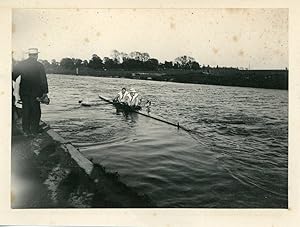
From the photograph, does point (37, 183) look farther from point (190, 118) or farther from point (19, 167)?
point (190, 118)

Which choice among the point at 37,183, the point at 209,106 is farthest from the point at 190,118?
the point at 37,183

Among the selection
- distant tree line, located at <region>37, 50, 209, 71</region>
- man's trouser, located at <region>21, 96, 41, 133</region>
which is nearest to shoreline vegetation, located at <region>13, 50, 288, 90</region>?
distant tree line, located at <region>37, 50, 209, 71</region>

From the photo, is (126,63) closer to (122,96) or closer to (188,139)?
(122,96)

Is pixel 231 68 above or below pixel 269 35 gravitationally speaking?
below

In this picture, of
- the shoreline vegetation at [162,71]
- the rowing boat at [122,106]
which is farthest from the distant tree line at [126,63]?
the rowing boat at [122,106]

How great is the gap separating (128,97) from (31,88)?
0.34 metres

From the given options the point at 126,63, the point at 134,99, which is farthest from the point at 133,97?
the point at 126,63

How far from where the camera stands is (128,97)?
1340 millimetres

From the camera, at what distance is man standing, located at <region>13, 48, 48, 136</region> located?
132cm

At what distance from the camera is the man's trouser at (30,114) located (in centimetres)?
132

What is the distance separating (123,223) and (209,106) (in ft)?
1.66

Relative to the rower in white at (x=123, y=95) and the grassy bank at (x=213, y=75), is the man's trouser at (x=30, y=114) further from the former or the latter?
the rower in white at (x=123, y=95)

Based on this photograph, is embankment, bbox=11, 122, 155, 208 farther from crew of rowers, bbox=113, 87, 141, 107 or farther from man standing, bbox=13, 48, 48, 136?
crew of rowers, bbox=113, 87, 141, 107
